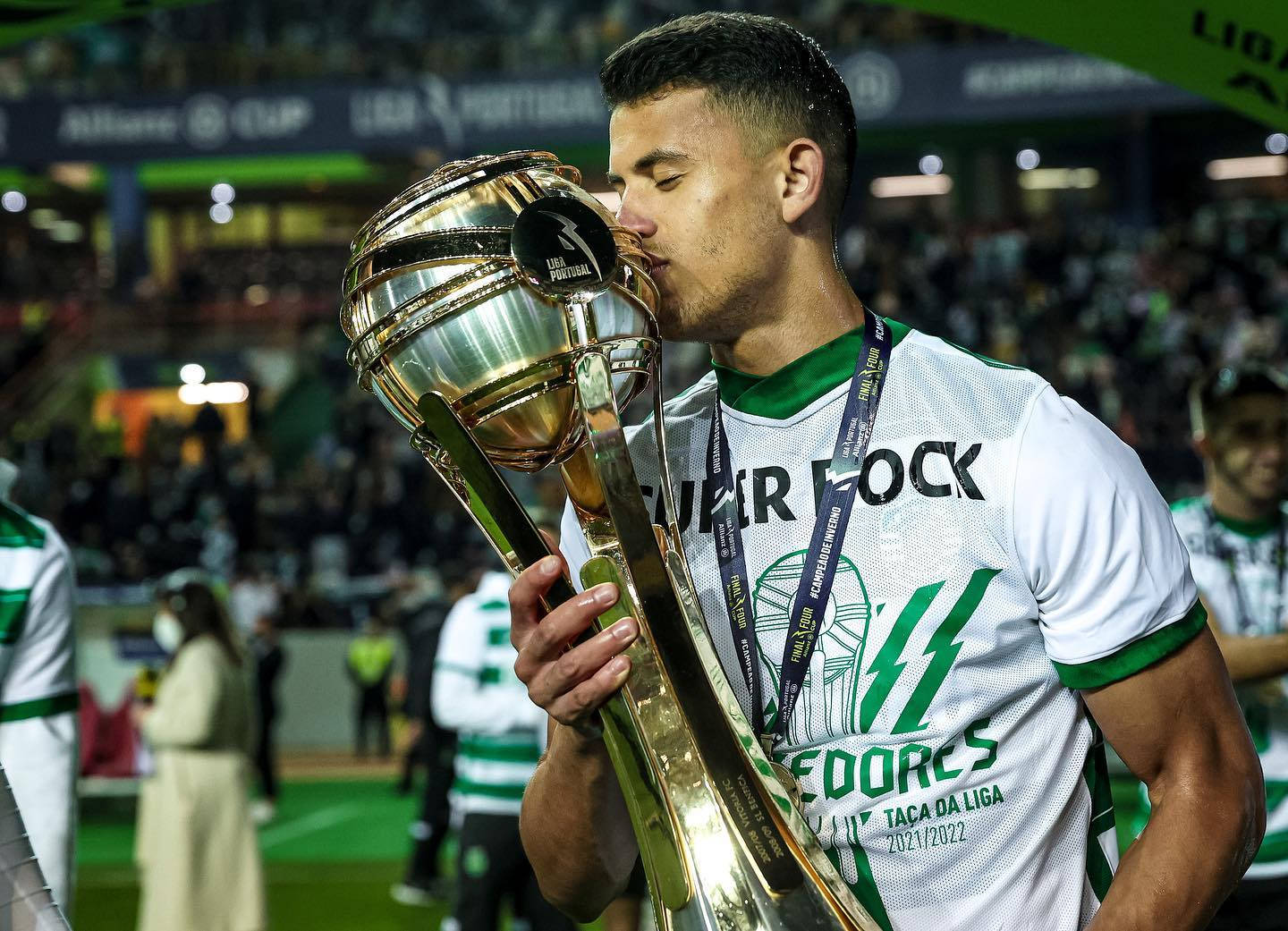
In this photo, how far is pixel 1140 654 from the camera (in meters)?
1.40

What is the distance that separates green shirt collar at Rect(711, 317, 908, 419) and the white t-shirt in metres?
0.10

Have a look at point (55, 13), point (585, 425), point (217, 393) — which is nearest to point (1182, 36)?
point (585, 425)

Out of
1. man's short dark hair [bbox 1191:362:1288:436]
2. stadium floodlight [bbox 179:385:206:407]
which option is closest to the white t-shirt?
man's short dark hair [bbox 1191:362:1288:436]

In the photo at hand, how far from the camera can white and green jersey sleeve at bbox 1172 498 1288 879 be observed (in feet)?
10.9

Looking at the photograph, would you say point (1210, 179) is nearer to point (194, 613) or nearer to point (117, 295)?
point (117, 295)

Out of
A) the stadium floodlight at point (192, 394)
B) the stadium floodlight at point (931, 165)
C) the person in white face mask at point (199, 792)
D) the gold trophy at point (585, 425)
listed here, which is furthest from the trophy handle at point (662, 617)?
the stadium floodlight at point (931, 165)

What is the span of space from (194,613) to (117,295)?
56.9 ft

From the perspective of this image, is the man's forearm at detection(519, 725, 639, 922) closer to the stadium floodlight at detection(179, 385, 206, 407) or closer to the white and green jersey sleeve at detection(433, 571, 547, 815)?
the white and green jersey sleeve at detection(433, 571, 547, 815)

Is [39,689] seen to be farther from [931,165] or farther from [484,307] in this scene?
[931,165]

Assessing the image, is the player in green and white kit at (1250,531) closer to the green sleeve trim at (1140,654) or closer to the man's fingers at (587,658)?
the green sleeve trim at (1140,654)

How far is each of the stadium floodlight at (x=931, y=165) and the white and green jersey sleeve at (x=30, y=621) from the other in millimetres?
21417

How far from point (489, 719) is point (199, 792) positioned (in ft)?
4.98

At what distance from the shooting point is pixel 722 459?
1.62 meters

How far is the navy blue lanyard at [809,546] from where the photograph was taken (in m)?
1.49
